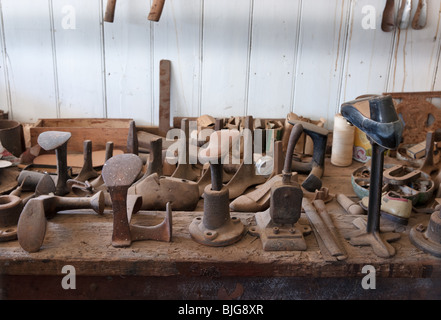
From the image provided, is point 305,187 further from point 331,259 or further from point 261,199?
point 331,259

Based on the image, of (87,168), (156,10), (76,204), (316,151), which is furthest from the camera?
(156,10)

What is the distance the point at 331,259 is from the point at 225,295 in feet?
1.14

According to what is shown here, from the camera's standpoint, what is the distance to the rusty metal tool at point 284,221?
132cm

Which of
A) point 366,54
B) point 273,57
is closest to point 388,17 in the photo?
point 366,54

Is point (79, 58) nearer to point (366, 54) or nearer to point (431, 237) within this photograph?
point (366, 54)

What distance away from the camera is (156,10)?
2254 millimetres

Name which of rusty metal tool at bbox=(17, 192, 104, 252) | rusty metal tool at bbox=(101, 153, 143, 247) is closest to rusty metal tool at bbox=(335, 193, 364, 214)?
rusty metal tool at bbox=(101, 153, 143, 247)

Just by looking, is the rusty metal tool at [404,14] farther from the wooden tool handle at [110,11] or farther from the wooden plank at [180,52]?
the wooden tool handle at [110,11]

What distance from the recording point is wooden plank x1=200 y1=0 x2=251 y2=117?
2412 mm

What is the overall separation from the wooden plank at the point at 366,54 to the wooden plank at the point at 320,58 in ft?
0.15

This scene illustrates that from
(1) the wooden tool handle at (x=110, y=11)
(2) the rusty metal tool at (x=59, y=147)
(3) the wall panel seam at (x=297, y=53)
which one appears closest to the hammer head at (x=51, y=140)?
(2) the rusty metal tool at (x=59, y=147)

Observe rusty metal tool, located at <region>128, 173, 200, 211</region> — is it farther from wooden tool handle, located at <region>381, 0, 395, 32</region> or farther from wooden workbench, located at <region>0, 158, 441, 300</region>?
wooden tool handle, located at <region>381, 0, 395, 32</region>

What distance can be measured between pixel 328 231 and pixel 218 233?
36cm

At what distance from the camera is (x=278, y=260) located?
4.17 ft
